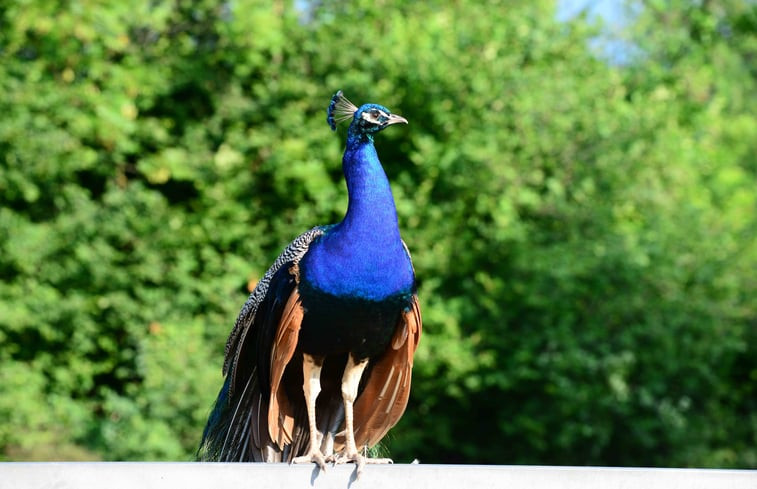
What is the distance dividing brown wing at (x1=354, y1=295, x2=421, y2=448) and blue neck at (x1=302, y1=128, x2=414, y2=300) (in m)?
0.16

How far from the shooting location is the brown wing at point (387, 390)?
9.66ft

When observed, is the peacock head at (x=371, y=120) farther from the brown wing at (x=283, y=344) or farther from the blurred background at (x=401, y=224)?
the blurred background at (x=401, y=224)

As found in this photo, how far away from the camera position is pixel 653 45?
26.3ft

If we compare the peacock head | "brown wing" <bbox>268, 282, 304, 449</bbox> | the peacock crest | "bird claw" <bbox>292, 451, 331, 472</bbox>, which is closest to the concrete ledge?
"bird claw" <bbox>292, 451, 331, 472</bbox>

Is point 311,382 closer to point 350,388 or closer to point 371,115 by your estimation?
point 350,388

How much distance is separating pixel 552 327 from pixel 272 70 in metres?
2.32

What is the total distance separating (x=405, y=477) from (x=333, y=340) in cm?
65

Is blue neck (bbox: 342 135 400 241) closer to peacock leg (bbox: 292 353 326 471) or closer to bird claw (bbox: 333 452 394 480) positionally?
peacock leg (bbox: 292 353 326 471)

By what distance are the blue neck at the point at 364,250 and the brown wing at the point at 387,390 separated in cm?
16

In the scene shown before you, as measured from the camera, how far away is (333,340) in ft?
9.39

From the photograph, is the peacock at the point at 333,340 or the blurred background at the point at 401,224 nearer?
the peacock at the point at 333,340

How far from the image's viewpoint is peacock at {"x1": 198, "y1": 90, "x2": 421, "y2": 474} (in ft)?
9.13

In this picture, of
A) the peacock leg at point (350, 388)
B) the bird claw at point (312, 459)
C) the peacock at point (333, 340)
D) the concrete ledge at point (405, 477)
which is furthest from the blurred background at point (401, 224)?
the concrete ledge at point (405, 477)

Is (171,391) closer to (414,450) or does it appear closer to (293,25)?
(414,450)
